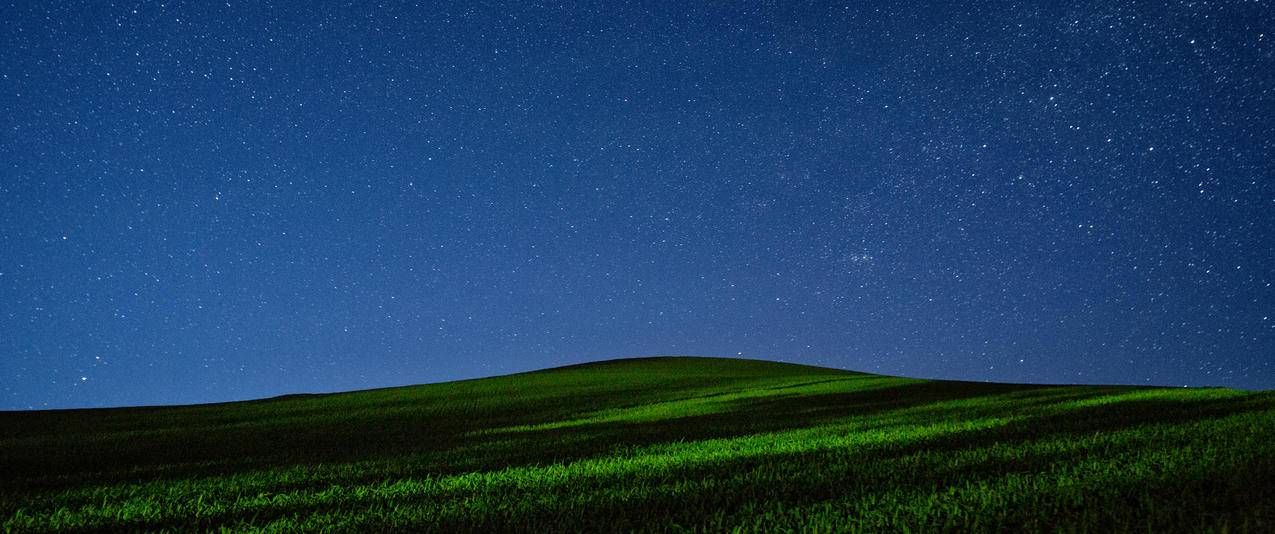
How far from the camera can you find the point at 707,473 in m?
7.18

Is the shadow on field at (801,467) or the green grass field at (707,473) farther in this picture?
the shadow on field at (801,467)

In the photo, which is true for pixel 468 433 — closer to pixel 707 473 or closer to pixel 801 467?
pixel 707 473

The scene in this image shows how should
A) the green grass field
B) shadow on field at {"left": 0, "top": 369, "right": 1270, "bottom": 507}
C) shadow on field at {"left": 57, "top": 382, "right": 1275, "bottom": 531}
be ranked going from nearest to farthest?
1. the green grass field
2. shadow on field at {"left": 57, "top": 382, "right": 1275, "bottom": 531}
3. shadow on field at {"left": 0, "top": 369, "right": 1270, "bottom": 507}

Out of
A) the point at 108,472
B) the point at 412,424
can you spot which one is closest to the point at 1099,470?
the point at 108,472

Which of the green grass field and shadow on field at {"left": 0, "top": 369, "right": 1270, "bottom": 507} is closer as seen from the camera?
the green grass field

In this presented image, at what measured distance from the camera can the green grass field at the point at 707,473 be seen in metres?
4.91

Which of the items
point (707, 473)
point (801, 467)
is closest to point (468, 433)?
point (707, 473)

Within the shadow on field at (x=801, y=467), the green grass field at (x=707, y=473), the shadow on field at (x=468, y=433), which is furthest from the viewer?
the shadow on field at (x=468, y=433)

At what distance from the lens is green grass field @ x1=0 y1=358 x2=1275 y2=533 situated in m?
4.91

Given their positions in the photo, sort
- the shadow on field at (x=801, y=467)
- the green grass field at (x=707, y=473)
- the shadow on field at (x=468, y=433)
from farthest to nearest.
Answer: the shadow on field at (x=468, y=433) < the shadow on field at (x=801, y=467) < the green grass field at (x=707, y=473)

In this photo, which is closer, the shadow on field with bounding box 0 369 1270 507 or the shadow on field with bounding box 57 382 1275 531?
the shadow on field with bounding box 57 382 1275 531

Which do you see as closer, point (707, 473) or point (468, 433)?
point (707, 473)

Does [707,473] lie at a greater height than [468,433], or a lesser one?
greater

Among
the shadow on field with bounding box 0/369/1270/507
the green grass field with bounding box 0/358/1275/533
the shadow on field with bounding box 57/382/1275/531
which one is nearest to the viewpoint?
the green grass field with bounding box 0/358/1275/533
